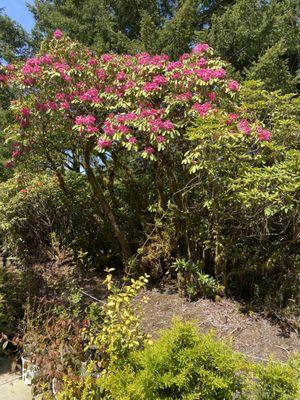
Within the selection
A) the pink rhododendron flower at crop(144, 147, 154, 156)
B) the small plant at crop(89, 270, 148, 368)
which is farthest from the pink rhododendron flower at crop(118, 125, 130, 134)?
the small plant at crop(89, 270, 148, 368)

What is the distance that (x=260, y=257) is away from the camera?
4383mm

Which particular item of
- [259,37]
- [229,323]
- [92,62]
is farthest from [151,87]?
[259,37]

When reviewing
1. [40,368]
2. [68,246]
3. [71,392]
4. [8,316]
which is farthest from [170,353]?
[68,246]

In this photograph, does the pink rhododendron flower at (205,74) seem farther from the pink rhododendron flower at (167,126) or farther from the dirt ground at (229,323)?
the dirt ground at (229,323)

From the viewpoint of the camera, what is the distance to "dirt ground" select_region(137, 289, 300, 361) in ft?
12.2

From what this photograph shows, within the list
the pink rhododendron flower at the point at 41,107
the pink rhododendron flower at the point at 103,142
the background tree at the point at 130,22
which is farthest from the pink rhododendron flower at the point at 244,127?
the background tree at the point at 130,22

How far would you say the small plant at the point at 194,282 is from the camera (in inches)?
171

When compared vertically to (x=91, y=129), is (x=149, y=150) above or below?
below

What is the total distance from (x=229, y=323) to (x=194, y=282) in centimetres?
62

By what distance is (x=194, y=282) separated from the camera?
4.49 meters

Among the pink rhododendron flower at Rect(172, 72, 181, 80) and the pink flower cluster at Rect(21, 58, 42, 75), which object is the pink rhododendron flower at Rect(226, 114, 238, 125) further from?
the pink flower cluster at Rect(21, 58, 42, 75)

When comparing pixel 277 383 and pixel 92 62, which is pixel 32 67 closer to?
pixel 92 62

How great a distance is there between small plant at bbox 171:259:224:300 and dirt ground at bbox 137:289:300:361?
9 centimetres

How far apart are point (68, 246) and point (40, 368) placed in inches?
119
